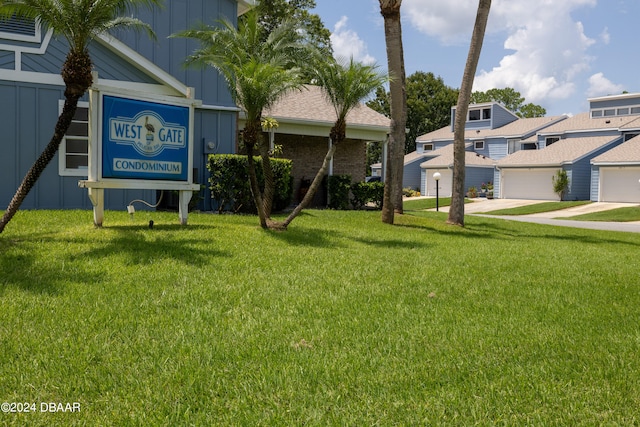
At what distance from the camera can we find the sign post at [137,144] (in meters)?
9.22

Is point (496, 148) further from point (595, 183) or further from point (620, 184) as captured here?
point (620, 184)

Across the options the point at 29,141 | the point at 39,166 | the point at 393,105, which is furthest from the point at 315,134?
the point at 39,166

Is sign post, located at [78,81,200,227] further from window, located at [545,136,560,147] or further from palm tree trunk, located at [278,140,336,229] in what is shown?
window, located at [545,136,560,147]

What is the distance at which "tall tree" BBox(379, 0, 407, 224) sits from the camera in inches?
574

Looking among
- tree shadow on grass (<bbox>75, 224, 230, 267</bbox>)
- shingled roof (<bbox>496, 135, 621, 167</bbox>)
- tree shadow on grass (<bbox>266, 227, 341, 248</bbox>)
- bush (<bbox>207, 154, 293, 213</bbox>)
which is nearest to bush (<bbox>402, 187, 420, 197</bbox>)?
shingled roof (<bbox>496, 135, 621, 167</bbox>)

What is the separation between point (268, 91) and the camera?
963 cm

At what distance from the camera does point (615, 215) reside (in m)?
26.9

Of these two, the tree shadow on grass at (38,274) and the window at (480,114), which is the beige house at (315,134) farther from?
the window at (480,114)

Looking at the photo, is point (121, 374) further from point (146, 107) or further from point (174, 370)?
point (146, 107)

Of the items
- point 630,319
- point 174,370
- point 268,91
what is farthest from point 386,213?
point 174,370

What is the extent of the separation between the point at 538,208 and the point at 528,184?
7.00 meters

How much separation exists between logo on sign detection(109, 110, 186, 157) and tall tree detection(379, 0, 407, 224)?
6.63 meters

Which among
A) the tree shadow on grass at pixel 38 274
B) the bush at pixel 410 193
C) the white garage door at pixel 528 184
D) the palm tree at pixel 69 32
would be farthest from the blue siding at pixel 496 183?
the tree shadow on grass at pixel 38 274

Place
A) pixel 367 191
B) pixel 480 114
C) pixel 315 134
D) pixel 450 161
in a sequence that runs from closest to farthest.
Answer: pixel 367 191 → pixel 315 134 → pixel 450 161 → pixel 480 114
